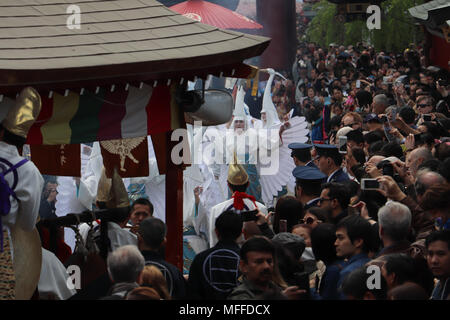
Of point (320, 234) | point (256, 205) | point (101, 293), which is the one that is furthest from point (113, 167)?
point (320, 234)

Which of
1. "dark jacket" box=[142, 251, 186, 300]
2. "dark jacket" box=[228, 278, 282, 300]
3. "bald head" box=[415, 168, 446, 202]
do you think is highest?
"bald head" box=[415, 168, 446, 202]

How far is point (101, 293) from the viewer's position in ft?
16.9

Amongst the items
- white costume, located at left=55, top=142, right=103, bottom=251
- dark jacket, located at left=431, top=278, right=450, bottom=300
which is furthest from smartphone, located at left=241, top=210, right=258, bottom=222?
white costume, located at left=55, top=142, right=103, bottom=251

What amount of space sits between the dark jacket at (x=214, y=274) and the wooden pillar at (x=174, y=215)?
147 cm

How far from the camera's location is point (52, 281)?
5.21m

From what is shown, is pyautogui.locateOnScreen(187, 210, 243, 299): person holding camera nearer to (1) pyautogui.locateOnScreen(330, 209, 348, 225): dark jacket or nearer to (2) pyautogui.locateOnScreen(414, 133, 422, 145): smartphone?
(1) pyautogui.locateOnScreen(330, 209, 348, 225): dark jacket

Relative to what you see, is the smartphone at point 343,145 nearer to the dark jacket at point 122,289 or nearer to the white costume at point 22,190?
the white costume at point 22,190

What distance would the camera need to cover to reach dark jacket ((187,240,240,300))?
4891mm

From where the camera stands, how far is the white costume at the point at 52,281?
517cm

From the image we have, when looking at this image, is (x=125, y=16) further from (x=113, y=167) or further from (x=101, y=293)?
(x=101, y=293)

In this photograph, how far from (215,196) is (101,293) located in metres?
4.85

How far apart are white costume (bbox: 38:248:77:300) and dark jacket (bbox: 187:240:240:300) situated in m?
0.90

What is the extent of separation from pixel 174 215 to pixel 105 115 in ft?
3.89

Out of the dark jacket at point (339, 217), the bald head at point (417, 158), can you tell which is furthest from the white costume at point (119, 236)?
the bald head at point (417, 158)
